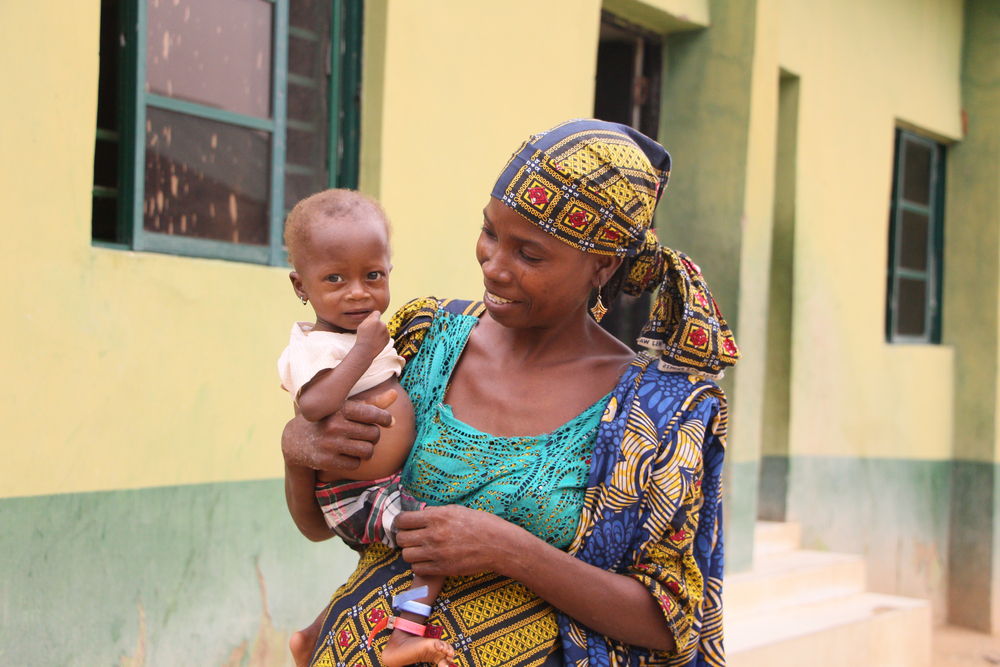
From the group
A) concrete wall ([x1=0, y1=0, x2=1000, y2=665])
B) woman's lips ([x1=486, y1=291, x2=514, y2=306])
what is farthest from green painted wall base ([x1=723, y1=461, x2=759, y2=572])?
woman's lips ([x1=486, y1=291, x2=514, y2=306])

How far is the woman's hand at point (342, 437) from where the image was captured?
1.96m

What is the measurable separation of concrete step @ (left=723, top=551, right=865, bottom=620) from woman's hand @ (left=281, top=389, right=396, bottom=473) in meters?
4.03

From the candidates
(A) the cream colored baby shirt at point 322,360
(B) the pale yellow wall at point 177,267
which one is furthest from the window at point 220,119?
(A) the cream colored baby shirt at point 322,360

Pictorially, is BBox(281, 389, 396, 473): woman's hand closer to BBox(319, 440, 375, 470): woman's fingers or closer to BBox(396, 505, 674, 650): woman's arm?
BBox(319, 440, 375, 470): woman's fingers

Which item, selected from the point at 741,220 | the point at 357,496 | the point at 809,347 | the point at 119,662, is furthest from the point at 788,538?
the point at 357,496

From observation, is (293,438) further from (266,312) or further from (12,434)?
(266,312)

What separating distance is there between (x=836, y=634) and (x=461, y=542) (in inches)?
183

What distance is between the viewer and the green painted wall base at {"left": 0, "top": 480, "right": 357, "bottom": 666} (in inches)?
133

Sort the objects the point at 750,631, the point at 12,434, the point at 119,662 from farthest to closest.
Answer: the point at 750,631 → the point at 119,662 → the point at 12,434

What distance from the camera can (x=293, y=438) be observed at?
2016 millimetres

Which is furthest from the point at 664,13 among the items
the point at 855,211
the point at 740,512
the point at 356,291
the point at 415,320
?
the point at 356,291

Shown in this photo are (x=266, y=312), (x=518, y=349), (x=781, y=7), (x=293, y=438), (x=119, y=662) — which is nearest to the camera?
(x=293, y=438)

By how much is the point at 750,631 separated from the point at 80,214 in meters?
3.78

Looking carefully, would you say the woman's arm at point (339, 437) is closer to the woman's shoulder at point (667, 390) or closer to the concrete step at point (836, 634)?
the woman's shoulder at point (667, 390)
